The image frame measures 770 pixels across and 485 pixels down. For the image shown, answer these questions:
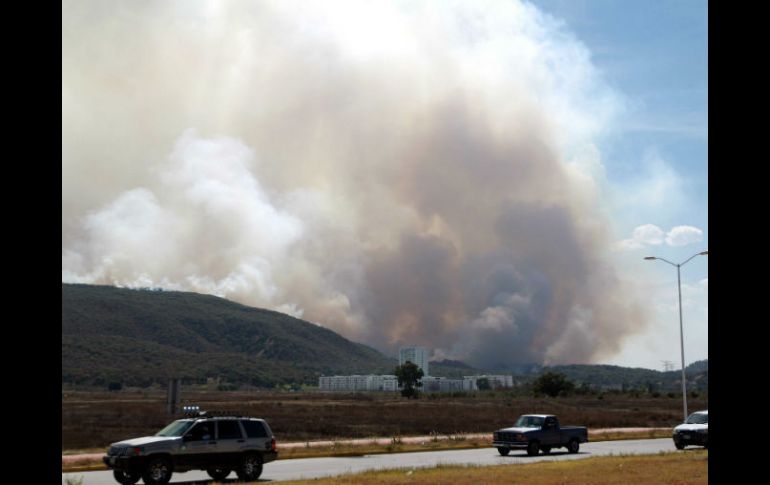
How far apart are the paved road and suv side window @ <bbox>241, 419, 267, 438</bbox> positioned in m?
1.41

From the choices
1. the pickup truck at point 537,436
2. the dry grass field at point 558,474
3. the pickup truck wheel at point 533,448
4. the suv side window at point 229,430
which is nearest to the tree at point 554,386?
the pickup truck at point 537,436

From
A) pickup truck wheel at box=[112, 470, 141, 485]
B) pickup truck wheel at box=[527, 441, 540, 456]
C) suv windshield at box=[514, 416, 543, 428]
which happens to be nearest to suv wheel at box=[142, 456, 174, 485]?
pickup truck wheel at box=[112, 470, 141, 485]

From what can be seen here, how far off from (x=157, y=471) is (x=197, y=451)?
136 centimetres

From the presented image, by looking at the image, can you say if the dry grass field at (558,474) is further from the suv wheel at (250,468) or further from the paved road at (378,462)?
the paved road at (378,462)

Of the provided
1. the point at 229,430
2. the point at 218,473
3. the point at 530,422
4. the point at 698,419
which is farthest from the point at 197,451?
the point at 698,419

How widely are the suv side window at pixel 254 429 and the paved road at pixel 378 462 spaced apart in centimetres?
141

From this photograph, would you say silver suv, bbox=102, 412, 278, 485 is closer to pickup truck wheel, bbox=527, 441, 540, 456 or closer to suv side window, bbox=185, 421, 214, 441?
suv side window, bbox=185, 421, 214, 441

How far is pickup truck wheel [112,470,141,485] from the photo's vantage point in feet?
80.3

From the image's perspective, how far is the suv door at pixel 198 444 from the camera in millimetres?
25547

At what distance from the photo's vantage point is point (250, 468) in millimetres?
26625

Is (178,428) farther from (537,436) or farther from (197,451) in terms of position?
(537,436)
